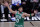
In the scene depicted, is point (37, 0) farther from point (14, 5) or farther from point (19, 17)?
point (19, 17)

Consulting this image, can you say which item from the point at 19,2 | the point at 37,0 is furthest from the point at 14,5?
the point at 37,0

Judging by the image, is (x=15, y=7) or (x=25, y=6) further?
(x=25, y=6)

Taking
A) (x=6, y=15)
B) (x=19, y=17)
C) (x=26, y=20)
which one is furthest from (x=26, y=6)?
(x=19, y=17)

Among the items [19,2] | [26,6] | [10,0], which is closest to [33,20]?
[26,6]

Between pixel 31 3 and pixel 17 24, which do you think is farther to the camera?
pixel 31 3

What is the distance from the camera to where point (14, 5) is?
25.4 feet

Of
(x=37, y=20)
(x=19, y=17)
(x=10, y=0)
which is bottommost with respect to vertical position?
(x=37, y=20)

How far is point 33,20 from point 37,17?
364mm

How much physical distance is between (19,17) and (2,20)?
4.70 metres

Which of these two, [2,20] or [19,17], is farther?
[2,20]

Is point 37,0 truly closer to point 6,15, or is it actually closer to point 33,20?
point 33,20

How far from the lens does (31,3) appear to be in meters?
7.93

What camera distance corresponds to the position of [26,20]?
314 inches

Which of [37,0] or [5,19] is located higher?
[37,0]
